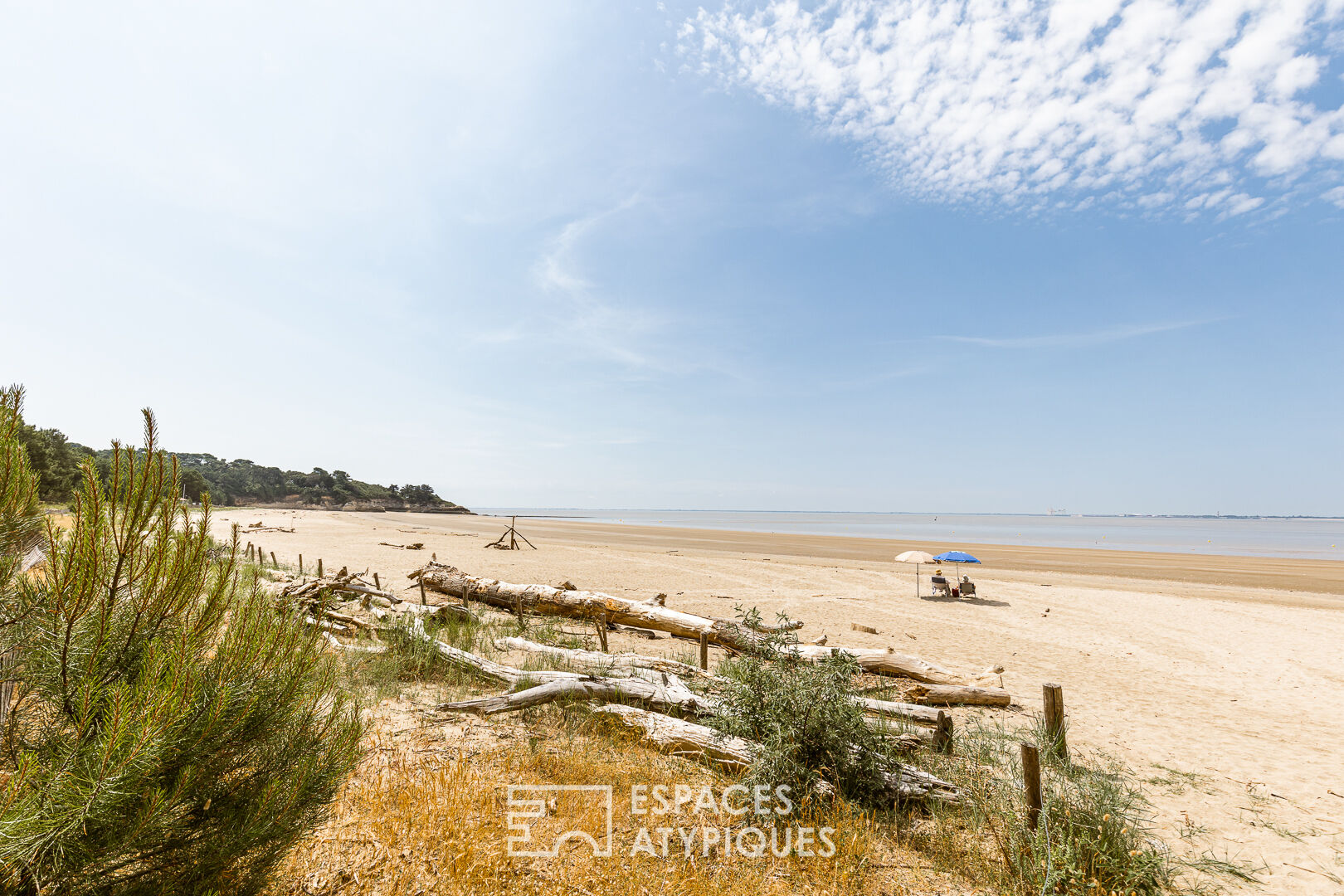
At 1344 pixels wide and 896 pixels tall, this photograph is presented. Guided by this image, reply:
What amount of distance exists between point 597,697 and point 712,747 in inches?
73.6

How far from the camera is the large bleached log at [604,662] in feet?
27.2

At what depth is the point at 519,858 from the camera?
Answer: 13.9ft

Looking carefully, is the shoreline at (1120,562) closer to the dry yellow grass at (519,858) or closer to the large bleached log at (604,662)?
the large bleached log at (604,662)

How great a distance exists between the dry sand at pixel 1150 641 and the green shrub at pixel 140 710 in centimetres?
794

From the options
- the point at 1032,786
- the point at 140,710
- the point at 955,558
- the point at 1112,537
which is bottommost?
the point at 1112,537

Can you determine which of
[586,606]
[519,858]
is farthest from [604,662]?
[586,606]

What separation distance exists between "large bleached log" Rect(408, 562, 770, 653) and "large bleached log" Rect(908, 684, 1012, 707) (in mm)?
2852

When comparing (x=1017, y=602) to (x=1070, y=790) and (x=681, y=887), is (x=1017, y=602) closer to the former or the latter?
(x=1070, y=790)

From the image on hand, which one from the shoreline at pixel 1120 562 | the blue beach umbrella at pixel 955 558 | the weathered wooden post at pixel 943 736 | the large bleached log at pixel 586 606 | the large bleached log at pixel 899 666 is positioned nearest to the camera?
the weathered wooden post at pixel 943 736

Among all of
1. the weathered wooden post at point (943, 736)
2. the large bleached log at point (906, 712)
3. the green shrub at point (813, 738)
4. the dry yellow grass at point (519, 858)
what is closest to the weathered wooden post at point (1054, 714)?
the weathered wooden post at point (943, 736)

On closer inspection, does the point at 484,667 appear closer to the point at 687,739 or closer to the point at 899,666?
the point at 687,739

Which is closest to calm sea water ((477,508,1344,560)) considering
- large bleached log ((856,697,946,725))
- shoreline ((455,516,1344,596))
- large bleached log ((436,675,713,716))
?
shoreline ((455,516,1344,596))

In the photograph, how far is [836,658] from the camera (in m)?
6.12

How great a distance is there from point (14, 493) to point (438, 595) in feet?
48.6
